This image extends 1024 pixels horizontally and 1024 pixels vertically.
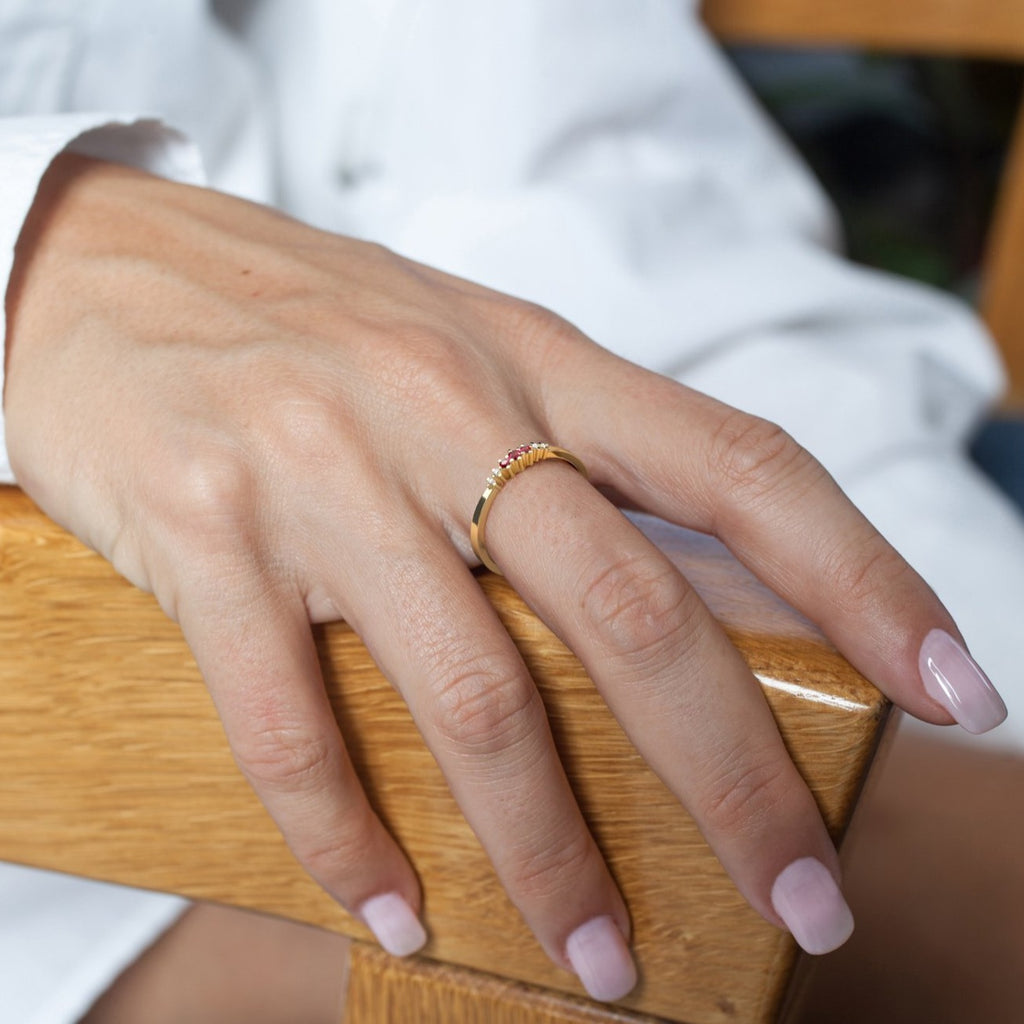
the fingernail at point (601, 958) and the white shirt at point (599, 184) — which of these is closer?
the fingernail at point (601, 958)

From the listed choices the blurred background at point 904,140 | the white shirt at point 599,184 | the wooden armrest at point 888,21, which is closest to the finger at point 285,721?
the white shirt at point 599,184

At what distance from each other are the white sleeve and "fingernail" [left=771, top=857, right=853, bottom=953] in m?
0.29

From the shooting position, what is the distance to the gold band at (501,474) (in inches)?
13.4

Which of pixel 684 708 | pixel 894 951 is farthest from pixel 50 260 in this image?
pixel 894 951

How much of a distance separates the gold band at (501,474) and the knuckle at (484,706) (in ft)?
0.13

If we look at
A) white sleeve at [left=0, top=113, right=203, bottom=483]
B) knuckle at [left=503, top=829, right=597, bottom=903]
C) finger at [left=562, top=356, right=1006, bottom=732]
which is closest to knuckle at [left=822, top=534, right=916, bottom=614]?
finger at [left=562, top=356, right=1006, bottom=732]

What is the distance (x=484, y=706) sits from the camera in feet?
1.01

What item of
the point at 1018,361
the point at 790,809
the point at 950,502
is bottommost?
the point at 1018,361

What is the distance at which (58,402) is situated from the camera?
0.38 m

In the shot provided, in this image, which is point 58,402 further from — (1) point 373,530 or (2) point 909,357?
(2) point 909,357

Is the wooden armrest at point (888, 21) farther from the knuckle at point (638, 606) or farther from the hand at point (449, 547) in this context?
the knuckle at point (638, 606)

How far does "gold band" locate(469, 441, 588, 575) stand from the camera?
0.34 metres

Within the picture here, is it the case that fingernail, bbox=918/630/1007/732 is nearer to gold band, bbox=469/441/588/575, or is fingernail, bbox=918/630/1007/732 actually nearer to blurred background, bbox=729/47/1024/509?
gold band, bbox=469/441/588/575

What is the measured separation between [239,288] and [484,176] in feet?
1.22
